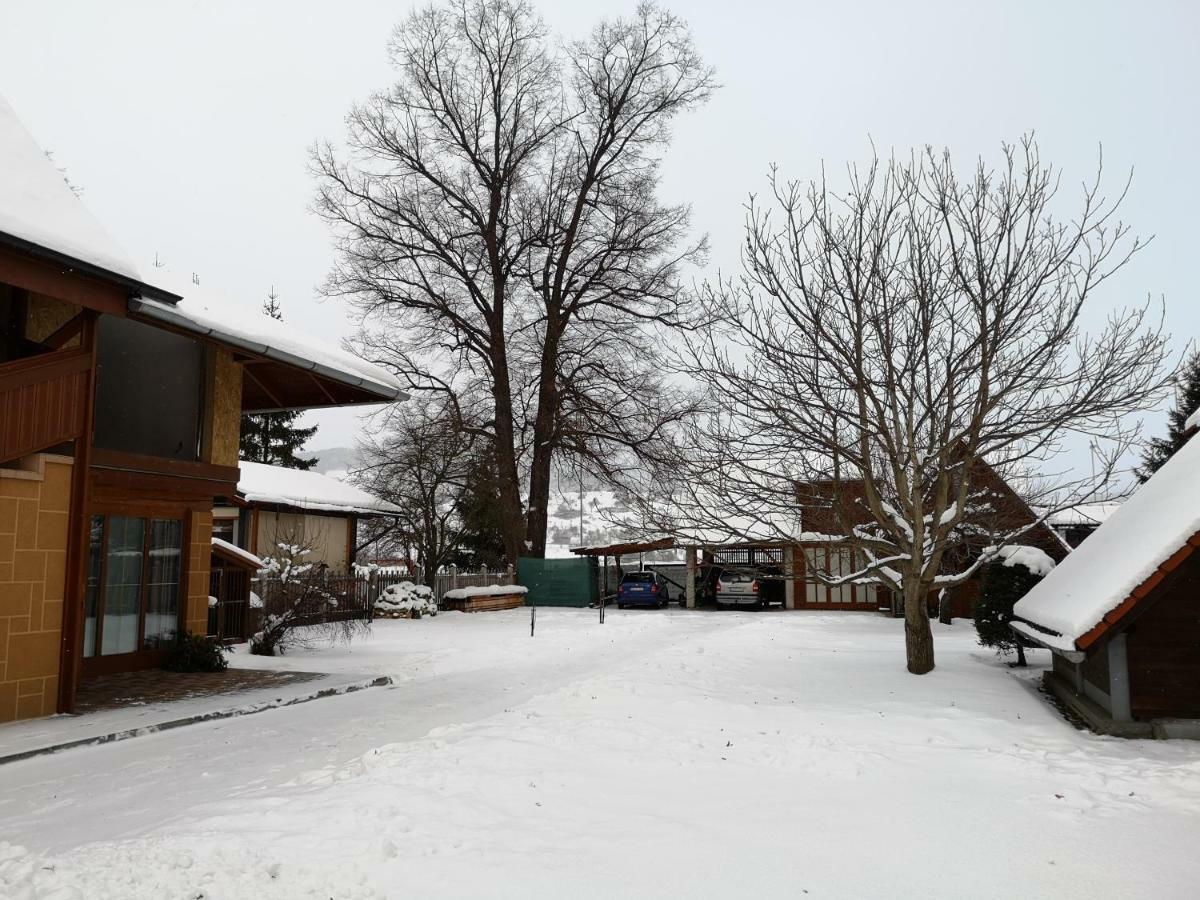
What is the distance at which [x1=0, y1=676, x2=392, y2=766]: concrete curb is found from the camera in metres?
7.27

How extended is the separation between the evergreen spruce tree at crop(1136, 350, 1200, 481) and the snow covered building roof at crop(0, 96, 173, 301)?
87.1ft

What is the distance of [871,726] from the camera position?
8.52 meters

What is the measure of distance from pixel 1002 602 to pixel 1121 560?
15.4 ft

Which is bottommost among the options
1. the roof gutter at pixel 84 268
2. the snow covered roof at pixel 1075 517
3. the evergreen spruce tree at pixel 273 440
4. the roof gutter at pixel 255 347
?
the snow covered roof at pixel 1075 517

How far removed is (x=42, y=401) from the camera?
28.2 ft

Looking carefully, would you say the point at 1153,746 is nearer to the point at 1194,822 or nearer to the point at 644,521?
the point at 1194,822

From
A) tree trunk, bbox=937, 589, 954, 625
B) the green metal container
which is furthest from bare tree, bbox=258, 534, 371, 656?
tree trunk, bbox=937, 589, 954, 625

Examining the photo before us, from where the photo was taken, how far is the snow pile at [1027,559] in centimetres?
1334

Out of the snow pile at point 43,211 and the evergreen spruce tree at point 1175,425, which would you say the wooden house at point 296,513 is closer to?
the snow pile at point 43,211

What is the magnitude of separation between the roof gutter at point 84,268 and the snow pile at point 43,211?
0.03 meters

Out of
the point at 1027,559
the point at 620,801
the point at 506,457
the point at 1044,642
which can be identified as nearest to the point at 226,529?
the point at 506,457

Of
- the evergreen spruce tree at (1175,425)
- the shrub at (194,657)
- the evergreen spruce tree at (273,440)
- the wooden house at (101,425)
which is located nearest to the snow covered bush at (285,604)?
the wooden house at (101,425)

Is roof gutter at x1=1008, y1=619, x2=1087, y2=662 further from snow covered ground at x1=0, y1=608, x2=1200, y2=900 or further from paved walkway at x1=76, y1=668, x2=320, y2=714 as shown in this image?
paved walkway at x1=76, y1=668, x2=320, y2=714

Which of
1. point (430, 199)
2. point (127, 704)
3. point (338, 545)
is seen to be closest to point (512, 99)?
point (430, 199)
